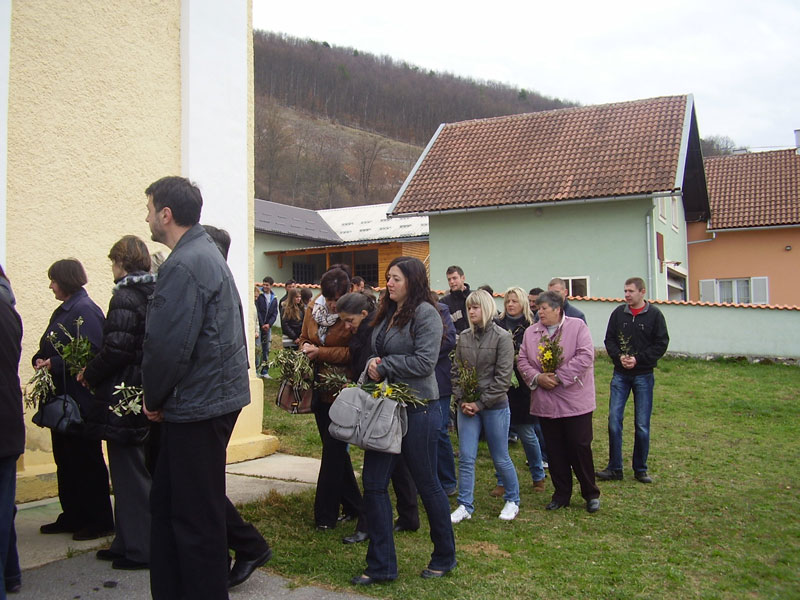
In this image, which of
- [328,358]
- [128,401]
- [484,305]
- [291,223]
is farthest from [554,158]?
[128,401]

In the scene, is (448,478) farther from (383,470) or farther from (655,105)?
(655,105)

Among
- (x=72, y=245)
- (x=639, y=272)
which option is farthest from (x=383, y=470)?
(x=639, y=272)

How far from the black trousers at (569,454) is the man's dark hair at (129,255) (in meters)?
3.78

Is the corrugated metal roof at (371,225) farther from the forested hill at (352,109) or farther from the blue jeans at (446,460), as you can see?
the forested hill at (352,109)

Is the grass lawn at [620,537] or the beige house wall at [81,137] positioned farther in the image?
the beige house wall at [81,137]

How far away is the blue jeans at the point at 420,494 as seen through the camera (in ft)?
14.8

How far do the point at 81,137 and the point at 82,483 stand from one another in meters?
3.21

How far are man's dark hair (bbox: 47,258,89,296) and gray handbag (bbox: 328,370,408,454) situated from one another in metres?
2.13

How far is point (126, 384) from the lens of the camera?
464 centimetres

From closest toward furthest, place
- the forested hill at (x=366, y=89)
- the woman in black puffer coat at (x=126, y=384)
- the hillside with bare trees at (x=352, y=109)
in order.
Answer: the woman in black puffer coat at (x=126, y=384) < the hillside with bare trees at (x=352, y=109) < the forested hill at (x=366, y=89)

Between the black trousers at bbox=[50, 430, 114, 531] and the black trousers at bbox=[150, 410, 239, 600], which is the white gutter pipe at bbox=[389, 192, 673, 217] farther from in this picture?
the black trousers at bbox=[150, 410, 239, 600]

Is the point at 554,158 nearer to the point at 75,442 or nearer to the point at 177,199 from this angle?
the point at 75,442

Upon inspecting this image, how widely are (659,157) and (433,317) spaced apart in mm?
18217

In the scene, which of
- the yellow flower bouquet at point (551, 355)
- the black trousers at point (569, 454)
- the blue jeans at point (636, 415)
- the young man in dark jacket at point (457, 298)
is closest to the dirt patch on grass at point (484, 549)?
the black trousers at point (569, 454)
